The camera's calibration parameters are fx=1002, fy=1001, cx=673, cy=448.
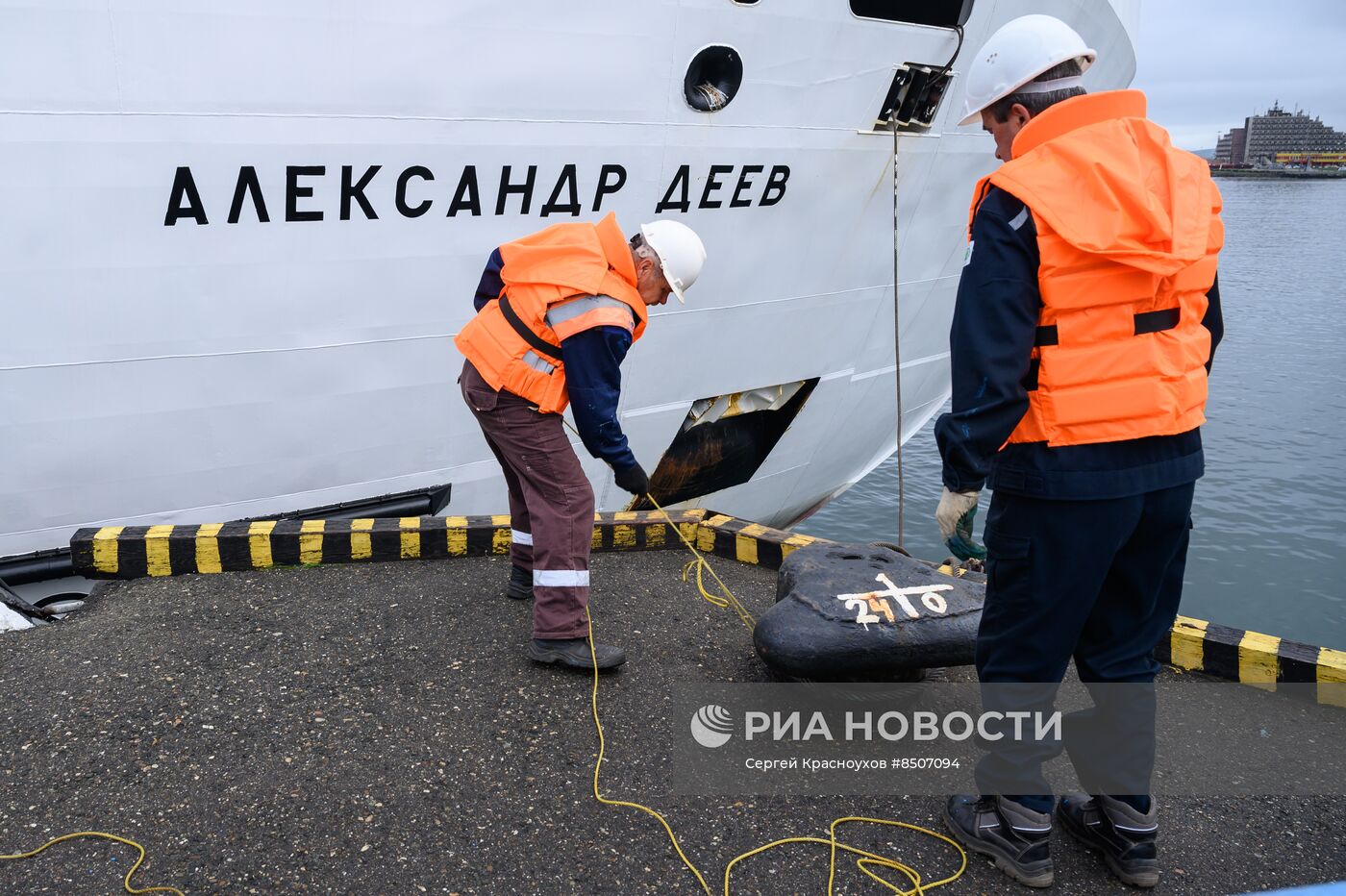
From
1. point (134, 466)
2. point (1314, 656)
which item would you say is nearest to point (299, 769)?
point (134, 466)

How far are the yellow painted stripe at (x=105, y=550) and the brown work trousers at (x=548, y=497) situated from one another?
1.65 m

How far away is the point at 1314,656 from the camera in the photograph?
11.3ft

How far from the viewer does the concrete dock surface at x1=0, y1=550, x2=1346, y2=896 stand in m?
2.49

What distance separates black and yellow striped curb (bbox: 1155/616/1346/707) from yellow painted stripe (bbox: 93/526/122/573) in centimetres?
396

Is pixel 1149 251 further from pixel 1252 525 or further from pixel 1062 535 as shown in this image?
pixel 1252 525

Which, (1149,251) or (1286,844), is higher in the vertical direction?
(1149,251)

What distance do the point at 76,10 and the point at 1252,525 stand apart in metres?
11.4

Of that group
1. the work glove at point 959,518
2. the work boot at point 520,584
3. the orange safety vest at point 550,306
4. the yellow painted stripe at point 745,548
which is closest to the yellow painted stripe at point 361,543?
the work boot at point 520,584

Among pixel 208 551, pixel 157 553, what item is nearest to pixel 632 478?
pixel 208 551

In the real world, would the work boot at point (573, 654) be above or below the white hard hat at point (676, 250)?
below

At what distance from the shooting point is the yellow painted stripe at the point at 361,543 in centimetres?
417

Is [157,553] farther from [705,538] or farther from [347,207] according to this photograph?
[705,538]

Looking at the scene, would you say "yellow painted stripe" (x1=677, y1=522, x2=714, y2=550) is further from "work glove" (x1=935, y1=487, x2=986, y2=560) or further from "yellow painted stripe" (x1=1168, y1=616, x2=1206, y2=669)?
"work glove" (x1=935, y1=487, x2=986, y2=560)

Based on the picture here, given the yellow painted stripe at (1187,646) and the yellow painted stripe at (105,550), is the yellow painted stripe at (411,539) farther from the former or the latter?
the yellow painted stripe at (1187,646)
